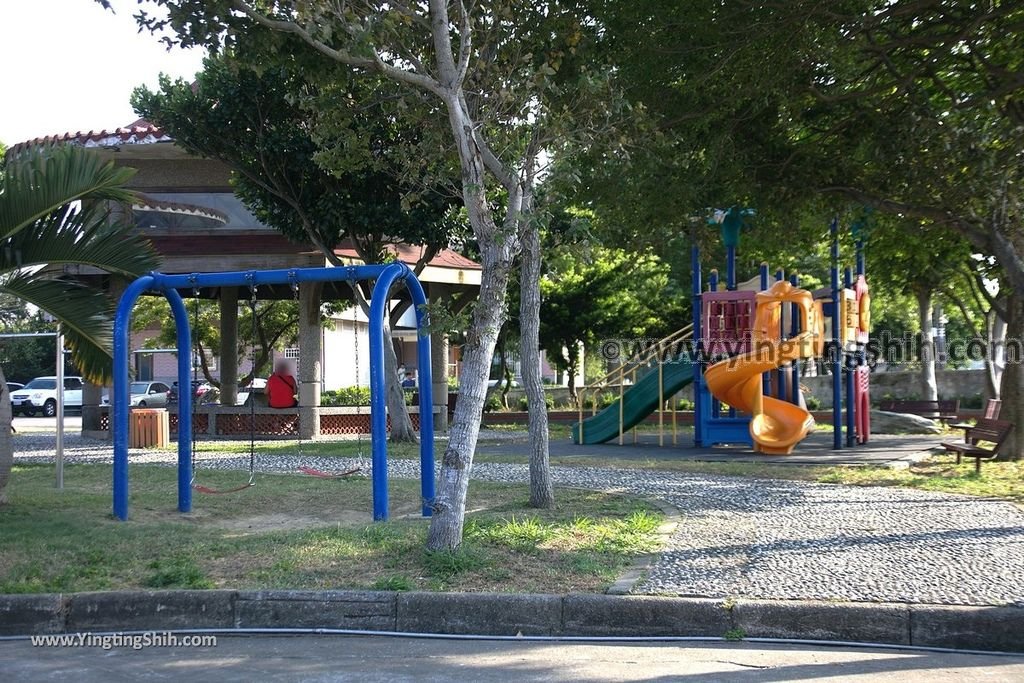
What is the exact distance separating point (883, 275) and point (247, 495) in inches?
715

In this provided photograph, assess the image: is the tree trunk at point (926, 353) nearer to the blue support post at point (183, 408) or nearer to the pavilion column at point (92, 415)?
the pavilion column at point (92, 415)

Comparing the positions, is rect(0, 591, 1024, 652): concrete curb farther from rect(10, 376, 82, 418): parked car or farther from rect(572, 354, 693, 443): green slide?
rect(10, 376, 82, 418): parked car

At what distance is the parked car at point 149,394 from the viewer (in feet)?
126

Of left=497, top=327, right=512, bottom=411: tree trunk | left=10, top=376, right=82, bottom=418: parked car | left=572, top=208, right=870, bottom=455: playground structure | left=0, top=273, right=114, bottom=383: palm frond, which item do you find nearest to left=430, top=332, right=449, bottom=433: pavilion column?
left=572, top=208, right=870, bottom=455: playground structure

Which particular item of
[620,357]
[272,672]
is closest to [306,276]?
[272,672]

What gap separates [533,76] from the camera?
399 inches

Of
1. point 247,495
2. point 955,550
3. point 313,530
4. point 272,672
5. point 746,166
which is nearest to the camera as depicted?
point 272,672

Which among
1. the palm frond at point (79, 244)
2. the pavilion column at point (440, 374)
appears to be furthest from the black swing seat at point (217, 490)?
the pavilion column at point (440, 374)

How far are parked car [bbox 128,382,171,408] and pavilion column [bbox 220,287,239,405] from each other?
1568cm

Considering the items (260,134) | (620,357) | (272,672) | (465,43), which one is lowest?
(272,672)

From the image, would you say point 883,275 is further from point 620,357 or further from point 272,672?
point 272,672

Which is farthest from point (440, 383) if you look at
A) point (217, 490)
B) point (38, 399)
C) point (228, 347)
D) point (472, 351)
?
point (38, 399)

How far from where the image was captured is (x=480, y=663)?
5953mm

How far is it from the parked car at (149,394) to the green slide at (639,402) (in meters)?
22.5
